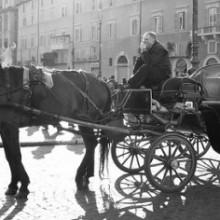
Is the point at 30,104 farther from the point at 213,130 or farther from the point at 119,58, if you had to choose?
the point at 119,58

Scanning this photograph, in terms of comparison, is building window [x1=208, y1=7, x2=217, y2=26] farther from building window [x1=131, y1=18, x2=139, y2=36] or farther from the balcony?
building window [x1=131, y1=18, x2=139, y2=36]

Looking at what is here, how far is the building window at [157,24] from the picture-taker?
41.9 m

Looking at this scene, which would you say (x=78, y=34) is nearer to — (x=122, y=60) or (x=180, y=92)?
(x=122, y=60)

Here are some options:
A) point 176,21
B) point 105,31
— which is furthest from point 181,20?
point 105,31

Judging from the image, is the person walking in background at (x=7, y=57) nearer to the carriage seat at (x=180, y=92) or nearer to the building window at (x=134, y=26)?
the carriage seat at (x=180, y=92)

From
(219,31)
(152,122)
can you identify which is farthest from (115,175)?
(219,31)

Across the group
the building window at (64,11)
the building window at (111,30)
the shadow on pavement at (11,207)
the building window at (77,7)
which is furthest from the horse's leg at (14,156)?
the building window at (64,11)

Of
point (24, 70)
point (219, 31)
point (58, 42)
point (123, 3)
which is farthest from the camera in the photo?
point (58, 42)

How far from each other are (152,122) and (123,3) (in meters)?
40.2

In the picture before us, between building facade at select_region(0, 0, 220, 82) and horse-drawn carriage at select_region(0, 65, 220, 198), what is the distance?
1140 inches

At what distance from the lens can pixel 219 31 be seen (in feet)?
118

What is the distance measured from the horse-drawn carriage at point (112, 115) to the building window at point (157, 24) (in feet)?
115

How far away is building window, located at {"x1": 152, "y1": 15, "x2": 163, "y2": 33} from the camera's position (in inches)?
1649

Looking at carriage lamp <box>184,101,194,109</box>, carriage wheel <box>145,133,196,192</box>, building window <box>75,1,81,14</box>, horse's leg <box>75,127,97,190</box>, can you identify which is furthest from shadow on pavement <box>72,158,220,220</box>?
building window <box>75,1,81,14</box>
